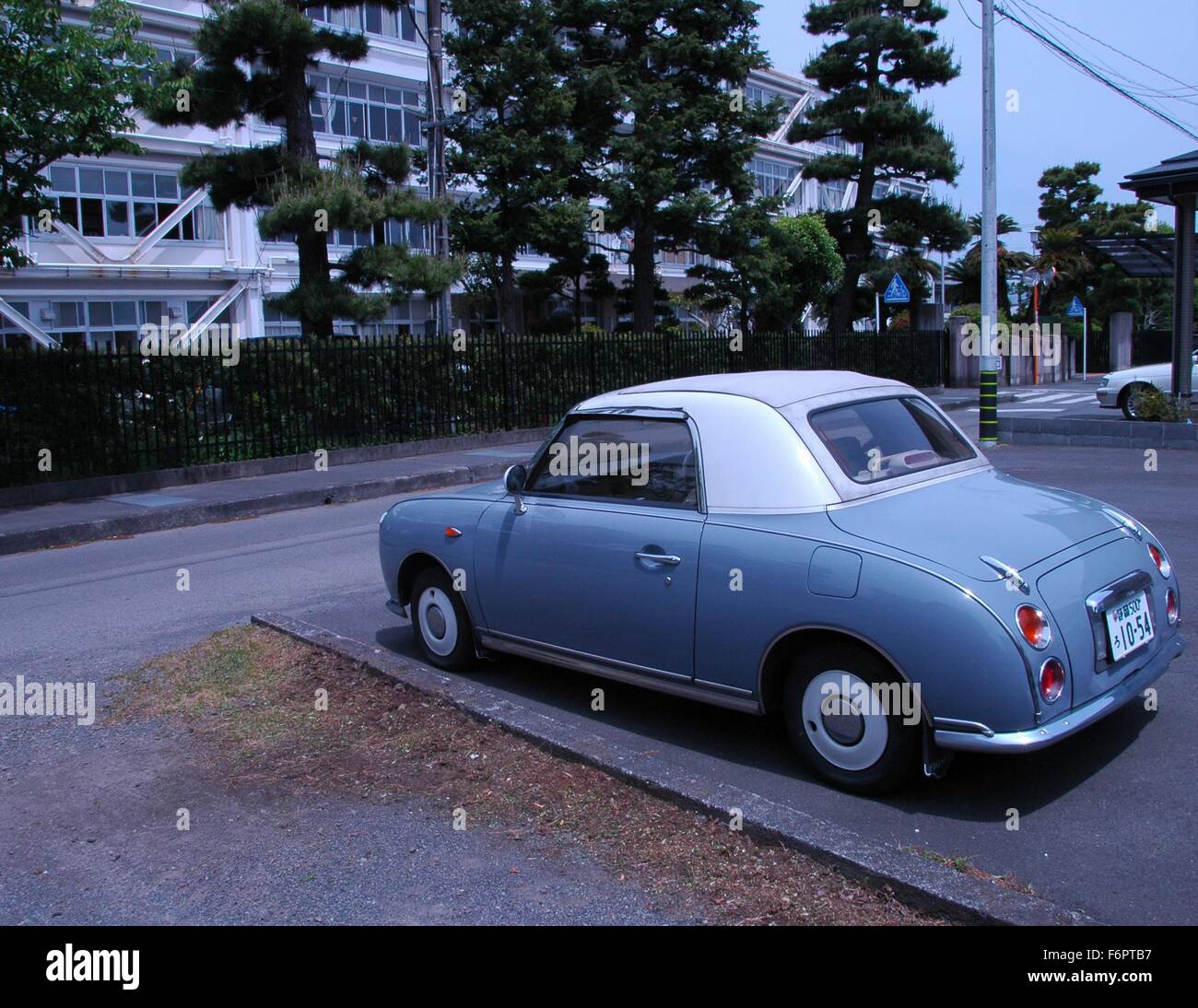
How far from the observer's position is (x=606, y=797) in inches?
173

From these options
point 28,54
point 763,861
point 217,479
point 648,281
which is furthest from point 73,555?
point 648,281

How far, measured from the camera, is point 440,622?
621cm

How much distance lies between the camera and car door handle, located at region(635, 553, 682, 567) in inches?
191

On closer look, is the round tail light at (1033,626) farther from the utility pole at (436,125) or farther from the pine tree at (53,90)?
the utility pole at (436,125)

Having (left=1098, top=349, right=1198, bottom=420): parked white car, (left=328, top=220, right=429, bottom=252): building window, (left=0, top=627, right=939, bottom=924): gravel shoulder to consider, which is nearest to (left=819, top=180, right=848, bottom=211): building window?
(left=328, top=220, right=429, bottom=252): building window

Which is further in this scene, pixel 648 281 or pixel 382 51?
pixel 382 51

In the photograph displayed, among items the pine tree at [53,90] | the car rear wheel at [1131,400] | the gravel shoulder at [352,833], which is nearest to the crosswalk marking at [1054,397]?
the car rear wheel at [1131,400]

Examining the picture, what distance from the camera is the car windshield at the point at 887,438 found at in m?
4.95

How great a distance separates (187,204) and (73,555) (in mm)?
27479

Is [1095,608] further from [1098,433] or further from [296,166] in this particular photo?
[296,166]

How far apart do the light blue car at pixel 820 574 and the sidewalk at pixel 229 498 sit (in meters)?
7.82

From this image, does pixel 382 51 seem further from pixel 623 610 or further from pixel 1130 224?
pixel 623 610

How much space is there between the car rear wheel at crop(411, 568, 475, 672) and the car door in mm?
268

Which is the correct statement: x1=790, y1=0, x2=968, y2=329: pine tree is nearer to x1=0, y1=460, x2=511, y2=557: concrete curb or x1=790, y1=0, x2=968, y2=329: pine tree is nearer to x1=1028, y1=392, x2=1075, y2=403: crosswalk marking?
x1=1028, y1=392, x2=1075, y2=403: crosswalk marking
